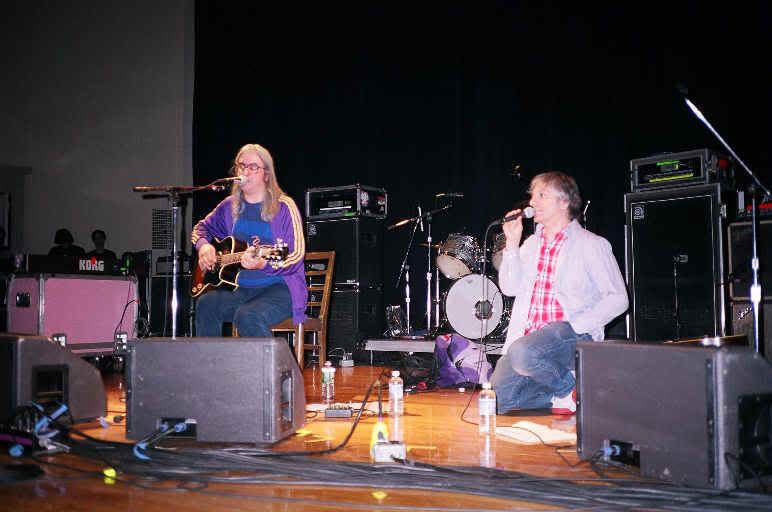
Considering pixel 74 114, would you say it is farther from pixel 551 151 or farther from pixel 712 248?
pixel 712 248

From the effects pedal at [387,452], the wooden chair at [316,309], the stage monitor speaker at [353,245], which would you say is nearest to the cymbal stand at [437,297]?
the stage monitor speaker at [353,245]

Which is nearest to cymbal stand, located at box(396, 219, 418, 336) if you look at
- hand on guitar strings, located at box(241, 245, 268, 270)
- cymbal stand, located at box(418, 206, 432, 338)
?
cymbal stand, located at box(418, 206, 432, 338)

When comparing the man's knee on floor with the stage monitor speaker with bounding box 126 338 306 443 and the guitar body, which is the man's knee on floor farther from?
the guitar body

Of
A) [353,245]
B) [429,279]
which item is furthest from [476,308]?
[353,245]

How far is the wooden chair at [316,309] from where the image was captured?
4.03 m

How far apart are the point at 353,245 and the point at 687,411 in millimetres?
4515

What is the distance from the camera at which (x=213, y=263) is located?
3705 millimetres

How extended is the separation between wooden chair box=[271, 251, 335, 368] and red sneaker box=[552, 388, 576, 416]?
1.39 metres

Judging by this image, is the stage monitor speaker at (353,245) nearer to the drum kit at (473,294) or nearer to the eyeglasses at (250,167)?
the drum kit at (473,294)

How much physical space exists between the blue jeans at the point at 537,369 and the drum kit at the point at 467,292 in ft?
6.00

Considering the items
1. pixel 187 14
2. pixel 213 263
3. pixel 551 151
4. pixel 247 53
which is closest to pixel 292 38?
pixel 247 53

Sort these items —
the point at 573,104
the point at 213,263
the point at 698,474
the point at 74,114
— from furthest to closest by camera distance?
the point at 74,114, the point at 573,104, the point at 213,263, the point at 698,474

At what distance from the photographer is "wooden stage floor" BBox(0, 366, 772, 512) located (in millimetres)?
1898

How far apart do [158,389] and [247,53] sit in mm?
5976
